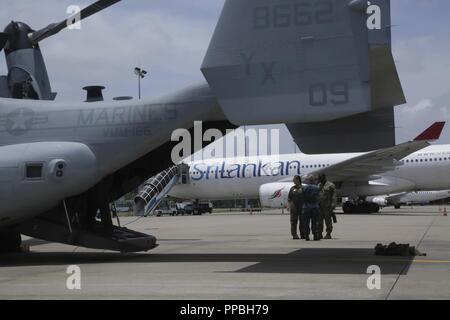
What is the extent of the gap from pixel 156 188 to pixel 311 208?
2475 centimetres

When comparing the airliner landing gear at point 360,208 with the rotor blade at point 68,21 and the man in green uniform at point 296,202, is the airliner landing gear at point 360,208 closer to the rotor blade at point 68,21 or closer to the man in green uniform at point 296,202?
the man in green uniform at point 296,202

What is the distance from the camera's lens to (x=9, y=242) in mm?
13094

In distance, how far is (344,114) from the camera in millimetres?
9227

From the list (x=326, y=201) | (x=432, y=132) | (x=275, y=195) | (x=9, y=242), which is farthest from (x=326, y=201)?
(x=432, y=132)

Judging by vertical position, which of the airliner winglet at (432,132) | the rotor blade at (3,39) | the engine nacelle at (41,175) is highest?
the rotor blade at (3,39)

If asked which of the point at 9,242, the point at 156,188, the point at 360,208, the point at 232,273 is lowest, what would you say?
the point at 360,208

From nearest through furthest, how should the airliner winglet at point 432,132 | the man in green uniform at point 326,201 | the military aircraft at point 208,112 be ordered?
1. the military aircraft at point 208,112
2. the man in green uniform at point 326,201
3. the airliner winglet at point 432,132

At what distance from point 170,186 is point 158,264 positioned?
3287 centimetres

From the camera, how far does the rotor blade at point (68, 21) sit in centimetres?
1305

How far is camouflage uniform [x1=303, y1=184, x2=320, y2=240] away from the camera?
1557 centimetres

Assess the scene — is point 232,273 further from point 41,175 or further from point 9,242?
point 9,242

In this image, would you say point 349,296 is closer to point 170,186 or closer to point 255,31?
point 255,31

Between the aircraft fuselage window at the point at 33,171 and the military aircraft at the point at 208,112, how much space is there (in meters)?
0.02

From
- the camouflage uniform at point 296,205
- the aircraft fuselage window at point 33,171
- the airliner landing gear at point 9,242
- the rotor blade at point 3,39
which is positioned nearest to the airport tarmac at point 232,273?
the airliner landing gear at point 9,242
